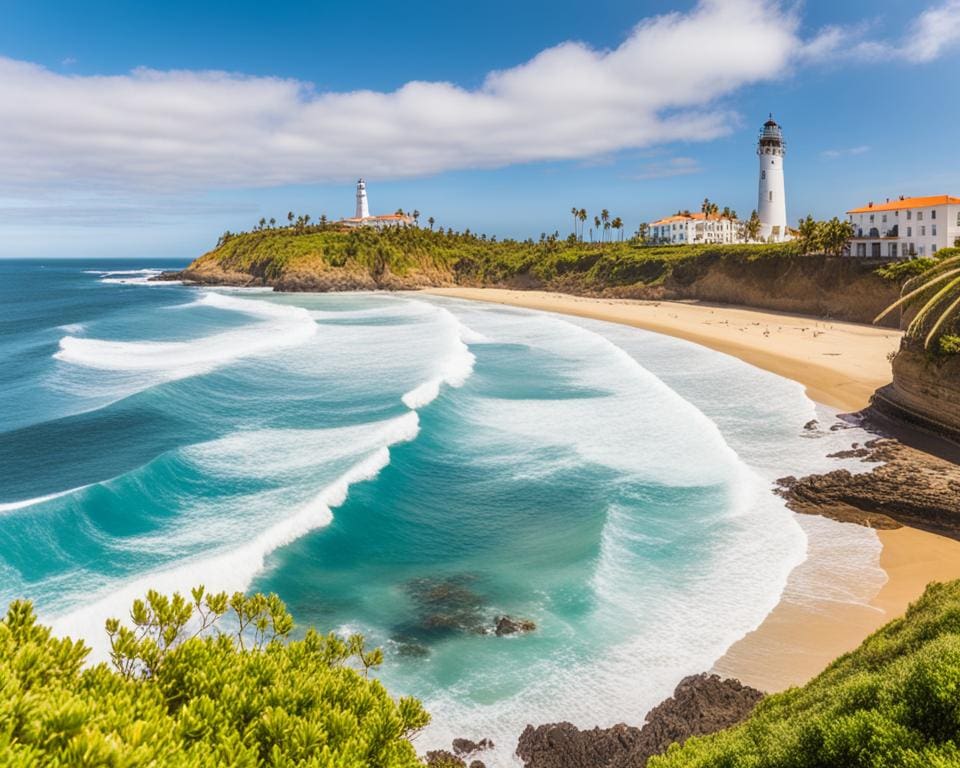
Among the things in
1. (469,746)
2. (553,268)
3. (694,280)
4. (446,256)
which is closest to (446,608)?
(469,746)

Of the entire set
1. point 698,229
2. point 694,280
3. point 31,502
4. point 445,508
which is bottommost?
point 445,508

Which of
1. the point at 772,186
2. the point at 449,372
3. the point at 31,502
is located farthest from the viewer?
the point at 772,186

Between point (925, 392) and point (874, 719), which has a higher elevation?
point (925, 392)

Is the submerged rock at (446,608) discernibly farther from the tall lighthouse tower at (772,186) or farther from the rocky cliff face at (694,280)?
the tall lighthouse tower at (772,186)

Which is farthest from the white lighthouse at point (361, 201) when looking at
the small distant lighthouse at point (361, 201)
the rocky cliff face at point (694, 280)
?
the rocky cliff face at point (694, 280)

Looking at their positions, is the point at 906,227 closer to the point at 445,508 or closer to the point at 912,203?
the point at 912,203

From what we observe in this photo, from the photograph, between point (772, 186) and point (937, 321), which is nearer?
point (937, 321)
